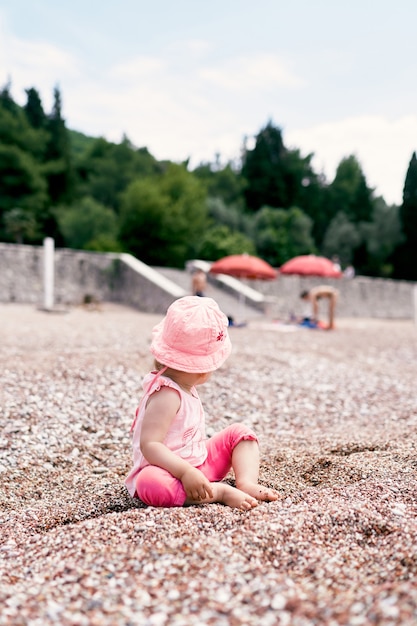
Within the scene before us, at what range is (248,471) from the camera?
2.77 m

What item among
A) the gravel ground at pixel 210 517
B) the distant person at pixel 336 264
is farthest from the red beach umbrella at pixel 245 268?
the gravel ground at pixel 210 517

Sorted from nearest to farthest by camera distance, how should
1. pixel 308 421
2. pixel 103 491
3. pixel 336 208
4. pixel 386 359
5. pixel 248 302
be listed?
pixel 103 491, pixel 308 421, pixel 386 359, pixel 248 302, pixel 336 208

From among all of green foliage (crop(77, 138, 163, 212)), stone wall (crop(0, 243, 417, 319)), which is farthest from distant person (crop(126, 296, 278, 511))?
green foliage (crop(77, 138, 163, 212))

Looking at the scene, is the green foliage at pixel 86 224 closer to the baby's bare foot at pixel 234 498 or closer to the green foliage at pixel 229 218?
the green foliage at pixel 229 218

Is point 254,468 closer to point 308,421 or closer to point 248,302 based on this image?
point 308,421

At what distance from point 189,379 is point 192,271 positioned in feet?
58.3

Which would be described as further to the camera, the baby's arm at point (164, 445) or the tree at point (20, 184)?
the tree at point (20, 184)

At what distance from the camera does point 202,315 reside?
2.70 m

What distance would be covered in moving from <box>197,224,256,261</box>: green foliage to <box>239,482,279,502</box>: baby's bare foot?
849 inches

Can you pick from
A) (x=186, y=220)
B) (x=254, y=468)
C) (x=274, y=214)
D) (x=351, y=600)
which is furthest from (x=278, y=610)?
(x=274, y=214)

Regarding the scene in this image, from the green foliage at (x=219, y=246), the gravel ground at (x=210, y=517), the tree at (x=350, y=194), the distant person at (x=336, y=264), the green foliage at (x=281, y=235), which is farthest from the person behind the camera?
the tree at (x=350, y=194)

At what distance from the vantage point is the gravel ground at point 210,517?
1.63 meters

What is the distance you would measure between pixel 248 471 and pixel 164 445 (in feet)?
1.45

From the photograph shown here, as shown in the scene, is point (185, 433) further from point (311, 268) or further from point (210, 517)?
point (311, 268)
